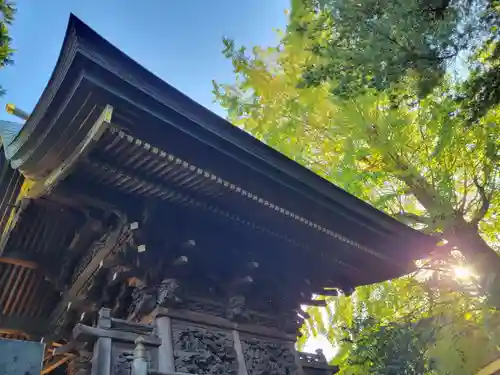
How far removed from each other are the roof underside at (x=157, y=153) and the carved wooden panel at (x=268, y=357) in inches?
53.5

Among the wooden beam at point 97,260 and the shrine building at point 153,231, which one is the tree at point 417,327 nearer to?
the shrine building at point 153,231

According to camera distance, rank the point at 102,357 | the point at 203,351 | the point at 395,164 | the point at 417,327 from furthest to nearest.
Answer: the point at 395,164, the point at 417,327, the point at 203,351, the point at 102,357

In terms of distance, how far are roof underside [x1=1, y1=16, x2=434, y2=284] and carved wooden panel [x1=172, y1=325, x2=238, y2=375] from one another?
1.34 m

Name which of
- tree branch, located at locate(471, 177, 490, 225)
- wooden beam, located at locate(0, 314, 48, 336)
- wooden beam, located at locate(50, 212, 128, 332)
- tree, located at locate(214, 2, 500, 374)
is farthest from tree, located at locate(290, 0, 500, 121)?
wooden beam, located at locate(0, 314, 48, 336)

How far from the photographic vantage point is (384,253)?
642 centimetres

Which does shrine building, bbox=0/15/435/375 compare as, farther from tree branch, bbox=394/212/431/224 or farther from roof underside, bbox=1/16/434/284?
tree branch, bbox=394/212/431/224

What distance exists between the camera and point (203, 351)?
4.50 m

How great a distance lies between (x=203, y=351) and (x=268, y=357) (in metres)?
1.00

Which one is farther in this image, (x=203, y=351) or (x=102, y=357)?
(x=203, y=351)

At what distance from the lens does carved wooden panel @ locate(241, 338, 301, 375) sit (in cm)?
488

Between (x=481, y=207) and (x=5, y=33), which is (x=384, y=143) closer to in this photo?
(x=481, y=207)

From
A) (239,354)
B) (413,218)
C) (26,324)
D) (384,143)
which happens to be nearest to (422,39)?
(384,143)

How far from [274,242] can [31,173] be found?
3024 millimetres

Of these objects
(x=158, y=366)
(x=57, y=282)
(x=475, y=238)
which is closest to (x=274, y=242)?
(x=158, y=366)
